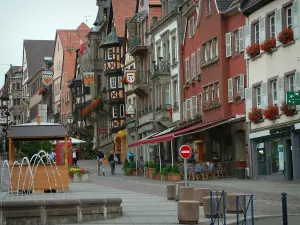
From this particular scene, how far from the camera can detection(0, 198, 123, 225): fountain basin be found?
18956 millimetres

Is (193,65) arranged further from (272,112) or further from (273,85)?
(272,112)

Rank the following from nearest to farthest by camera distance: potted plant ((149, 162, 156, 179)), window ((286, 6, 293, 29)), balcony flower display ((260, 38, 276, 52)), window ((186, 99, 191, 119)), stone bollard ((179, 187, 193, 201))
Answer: stone bollard ((179, 187, 193, 201)) < window ((286, 6, 293, 29)) < balcony flower display ((260, 38, 276, 52)) < potted plant ((149, 162, 156, 179)) < window ((186, 99, 191, 119))

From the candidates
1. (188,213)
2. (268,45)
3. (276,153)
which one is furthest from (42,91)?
(188,213)

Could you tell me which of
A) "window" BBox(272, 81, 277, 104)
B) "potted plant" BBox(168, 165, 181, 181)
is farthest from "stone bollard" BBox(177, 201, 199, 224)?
"potted plant" BBox(168, 165, 181, 181)

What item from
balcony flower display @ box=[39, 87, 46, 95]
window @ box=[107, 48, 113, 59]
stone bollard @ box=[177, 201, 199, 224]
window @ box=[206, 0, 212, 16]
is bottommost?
stone bollard @ box=[177, 201, 199, 224]

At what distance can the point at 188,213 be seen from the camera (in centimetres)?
1962

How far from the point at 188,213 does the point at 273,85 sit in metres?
22.5

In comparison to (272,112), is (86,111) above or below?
above

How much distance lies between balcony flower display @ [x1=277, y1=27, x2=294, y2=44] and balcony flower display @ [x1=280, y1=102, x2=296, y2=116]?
2.92m

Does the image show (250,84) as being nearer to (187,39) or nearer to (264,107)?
(264,107)

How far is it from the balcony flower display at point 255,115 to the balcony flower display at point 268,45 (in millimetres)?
3276

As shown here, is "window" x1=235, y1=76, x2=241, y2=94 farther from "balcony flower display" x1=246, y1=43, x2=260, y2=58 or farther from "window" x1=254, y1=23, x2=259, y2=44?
"window" x1=254, y1=23, x2=259, y2=44

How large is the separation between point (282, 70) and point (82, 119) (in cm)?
6173

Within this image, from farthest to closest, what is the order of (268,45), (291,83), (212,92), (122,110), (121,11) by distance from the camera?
(121,11)
(122,110)
(212,92)
(268,45)
(291,83)
